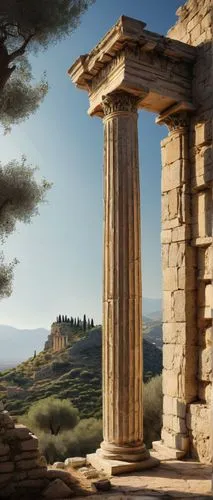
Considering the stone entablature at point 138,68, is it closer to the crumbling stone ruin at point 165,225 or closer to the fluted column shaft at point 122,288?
the crumbling stone ruin at point 165,225

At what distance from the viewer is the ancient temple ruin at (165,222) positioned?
9438mm

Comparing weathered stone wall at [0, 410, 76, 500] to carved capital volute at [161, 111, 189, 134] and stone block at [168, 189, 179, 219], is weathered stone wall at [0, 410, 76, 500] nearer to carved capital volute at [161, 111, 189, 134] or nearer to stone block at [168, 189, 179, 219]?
stone block at [168, 189, 179, 219]

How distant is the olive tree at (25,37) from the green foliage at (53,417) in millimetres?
18243

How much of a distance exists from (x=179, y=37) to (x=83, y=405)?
27.5 meters

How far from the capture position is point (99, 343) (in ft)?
168

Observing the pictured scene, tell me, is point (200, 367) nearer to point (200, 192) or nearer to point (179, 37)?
point (200, 192)

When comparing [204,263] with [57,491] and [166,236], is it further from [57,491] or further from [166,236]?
[57,491]

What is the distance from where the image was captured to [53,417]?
1050 inches

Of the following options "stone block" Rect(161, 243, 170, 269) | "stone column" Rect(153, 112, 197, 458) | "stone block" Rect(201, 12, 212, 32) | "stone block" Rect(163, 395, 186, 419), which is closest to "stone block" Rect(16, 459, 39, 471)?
"stone column" Rect(153, 112, 197, 458)

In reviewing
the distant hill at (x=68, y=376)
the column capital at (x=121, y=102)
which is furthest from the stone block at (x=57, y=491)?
the distant hill at (x=68, y=376)

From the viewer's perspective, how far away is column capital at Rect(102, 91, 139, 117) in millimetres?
10086

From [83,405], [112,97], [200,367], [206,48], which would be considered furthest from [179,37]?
[83,405]

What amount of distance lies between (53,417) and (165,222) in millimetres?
18431

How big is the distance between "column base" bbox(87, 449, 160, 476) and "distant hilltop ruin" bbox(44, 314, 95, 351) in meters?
45.2
